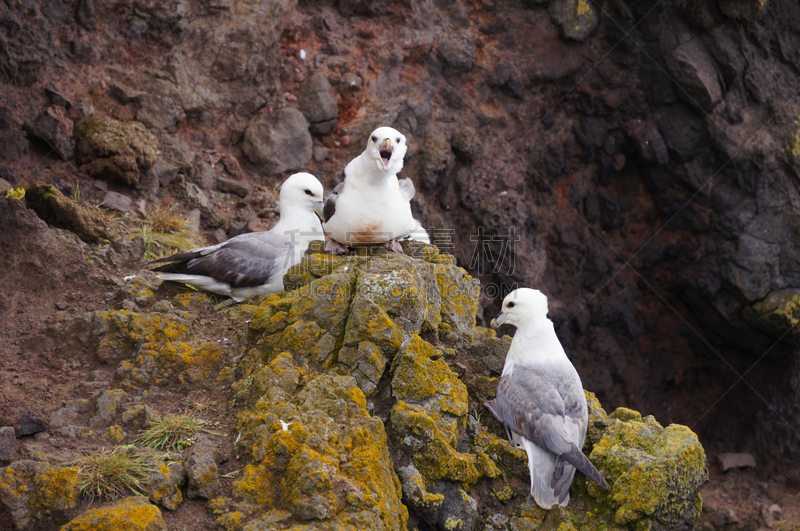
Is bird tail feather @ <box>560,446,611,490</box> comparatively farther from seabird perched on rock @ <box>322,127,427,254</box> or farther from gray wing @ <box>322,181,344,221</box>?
gray wing @ <box>322,181,344,221</box>

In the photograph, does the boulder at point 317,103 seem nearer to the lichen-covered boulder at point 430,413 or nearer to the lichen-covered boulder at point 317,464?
the lichen-covered boulder at point 430,413

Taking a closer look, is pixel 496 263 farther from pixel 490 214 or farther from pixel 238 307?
pixel 238 307

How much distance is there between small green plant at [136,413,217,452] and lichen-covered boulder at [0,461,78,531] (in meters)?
0.46

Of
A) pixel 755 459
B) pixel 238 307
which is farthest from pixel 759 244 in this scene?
pixel 238 307

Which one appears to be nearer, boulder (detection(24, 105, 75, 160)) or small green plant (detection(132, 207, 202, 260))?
small green plant (detection(132, 207, 202, 260))

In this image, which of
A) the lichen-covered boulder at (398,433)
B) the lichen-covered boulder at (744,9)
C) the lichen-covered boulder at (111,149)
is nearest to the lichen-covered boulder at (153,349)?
the lichen-covered boulder at (398,433)

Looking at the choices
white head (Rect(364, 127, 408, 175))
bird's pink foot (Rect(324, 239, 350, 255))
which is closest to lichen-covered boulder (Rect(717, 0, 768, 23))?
white head (Rect(364, 127, 408, 175))

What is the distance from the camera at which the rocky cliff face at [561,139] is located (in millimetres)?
7418

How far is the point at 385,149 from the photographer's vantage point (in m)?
4.23

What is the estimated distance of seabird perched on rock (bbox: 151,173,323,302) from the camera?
474 cm

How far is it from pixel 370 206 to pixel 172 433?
1966mm

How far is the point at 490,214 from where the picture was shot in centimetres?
886

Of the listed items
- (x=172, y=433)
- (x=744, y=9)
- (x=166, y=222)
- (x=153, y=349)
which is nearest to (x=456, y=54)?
(x=744, y=9)

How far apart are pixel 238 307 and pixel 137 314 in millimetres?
778
